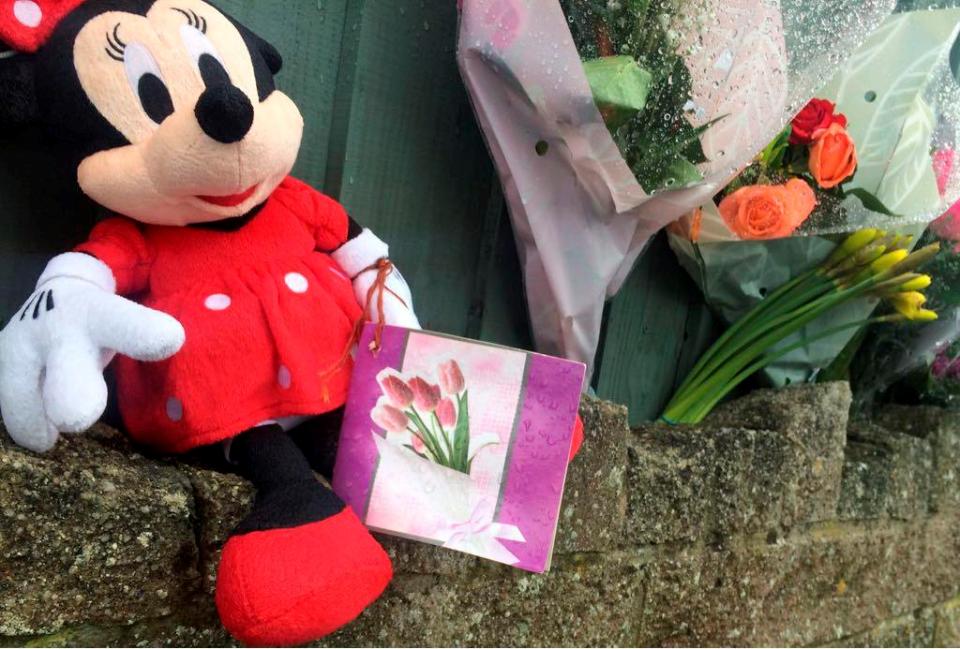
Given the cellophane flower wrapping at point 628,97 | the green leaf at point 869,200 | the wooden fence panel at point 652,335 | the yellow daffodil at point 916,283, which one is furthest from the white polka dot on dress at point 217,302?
the yellow daffodil at point 916,283

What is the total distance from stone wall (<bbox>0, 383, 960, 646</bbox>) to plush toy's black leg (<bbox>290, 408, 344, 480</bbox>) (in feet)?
0.43

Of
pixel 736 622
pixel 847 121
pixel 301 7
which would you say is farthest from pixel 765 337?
pixel 301 7

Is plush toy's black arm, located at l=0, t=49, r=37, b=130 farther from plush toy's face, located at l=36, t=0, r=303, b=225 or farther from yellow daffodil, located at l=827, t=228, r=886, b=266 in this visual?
yellow daffodil, located at l=827, t=228, r=886, b=266

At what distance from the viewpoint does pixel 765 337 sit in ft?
5.70

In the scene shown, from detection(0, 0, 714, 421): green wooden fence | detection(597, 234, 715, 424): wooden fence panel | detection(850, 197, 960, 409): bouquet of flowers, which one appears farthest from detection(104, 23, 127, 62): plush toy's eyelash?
detection(850, 197, 960, 409): bouquet of flowers

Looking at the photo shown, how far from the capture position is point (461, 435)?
1003 millimetres

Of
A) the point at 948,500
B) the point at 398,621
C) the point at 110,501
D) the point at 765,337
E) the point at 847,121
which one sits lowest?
the point at 948,500

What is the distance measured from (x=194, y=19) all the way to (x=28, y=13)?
160mm

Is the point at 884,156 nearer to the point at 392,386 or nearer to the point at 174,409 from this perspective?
the point at 392,386

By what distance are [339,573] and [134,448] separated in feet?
1.05

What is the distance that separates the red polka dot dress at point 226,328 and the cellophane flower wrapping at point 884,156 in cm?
84

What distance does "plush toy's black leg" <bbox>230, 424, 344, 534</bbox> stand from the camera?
2.75ft

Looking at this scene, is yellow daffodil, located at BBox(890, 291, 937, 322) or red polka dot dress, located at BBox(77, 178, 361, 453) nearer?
red polka dot dress, located at BBox(77, 178, 361, 453)

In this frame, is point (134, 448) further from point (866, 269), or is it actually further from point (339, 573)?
point (866, 269)
